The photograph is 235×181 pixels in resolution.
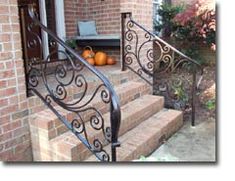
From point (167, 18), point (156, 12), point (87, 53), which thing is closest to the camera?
point (87, 53)

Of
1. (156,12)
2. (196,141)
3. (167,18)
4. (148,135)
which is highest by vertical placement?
(156,12)

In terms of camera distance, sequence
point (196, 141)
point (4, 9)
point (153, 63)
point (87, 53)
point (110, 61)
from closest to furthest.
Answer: point (4, 9), point (196, 141), point (153, 63), point (87, 53), point (110, 61)

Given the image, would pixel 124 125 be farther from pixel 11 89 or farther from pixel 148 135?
pixel 11 89

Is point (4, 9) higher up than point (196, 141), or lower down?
higher up

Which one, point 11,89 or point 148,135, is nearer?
point 11,89

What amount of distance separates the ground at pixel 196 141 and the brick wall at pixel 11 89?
92cm

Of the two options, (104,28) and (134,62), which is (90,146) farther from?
(104,28)

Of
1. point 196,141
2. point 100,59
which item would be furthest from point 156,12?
point 196,141

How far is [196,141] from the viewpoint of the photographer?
8.83 ft

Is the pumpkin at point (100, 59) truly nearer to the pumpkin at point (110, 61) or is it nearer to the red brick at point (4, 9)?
the pumpkin at point (110, 61)

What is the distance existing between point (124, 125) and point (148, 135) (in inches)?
8.8

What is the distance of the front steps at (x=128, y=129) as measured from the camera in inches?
82.8
